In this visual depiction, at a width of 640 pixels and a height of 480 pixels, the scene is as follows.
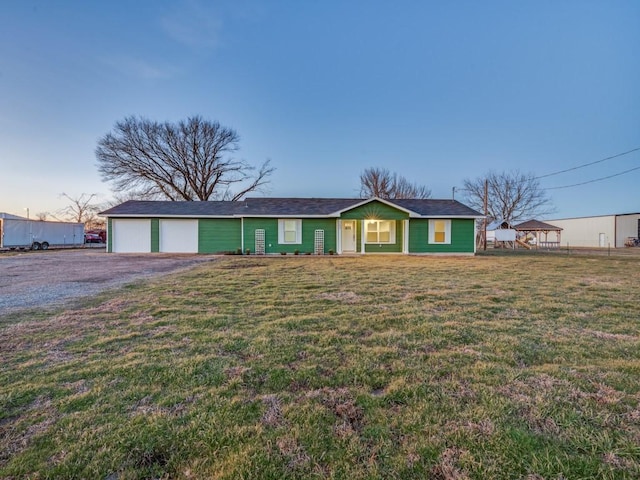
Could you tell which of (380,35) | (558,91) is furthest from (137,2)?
(558,91)

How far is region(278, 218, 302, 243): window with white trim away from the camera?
18.1 metres

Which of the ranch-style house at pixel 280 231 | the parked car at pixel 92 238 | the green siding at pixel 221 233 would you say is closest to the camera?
the ranch-style house at pixel 280 231

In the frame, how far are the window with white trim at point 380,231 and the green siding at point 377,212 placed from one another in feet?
4.50

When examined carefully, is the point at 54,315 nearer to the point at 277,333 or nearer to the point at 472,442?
the point at 277,333

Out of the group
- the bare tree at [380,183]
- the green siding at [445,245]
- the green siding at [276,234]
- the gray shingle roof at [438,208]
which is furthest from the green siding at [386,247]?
the bare tree at [380,183]

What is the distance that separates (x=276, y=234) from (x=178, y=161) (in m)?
19.3

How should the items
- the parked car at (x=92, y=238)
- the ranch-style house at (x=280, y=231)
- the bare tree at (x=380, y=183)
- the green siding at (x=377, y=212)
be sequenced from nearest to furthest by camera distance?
1. the green siding at (x=377, y=212)
2. the ranch-style house at (x=280, y=231)
3. the parked car at (x=92, y=238)
4. the bare tree at (x=380, y=183)

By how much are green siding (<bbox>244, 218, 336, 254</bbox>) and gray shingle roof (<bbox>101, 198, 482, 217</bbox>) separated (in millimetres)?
518

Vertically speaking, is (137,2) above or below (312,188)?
above

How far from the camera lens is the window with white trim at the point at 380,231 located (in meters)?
18.6

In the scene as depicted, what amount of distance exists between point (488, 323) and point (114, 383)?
473cm

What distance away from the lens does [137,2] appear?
1348 cm

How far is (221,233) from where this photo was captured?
18.6 m

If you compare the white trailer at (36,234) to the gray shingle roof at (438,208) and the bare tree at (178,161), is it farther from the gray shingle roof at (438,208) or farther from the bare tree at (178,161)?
the gray shingle roof at (438,208)
